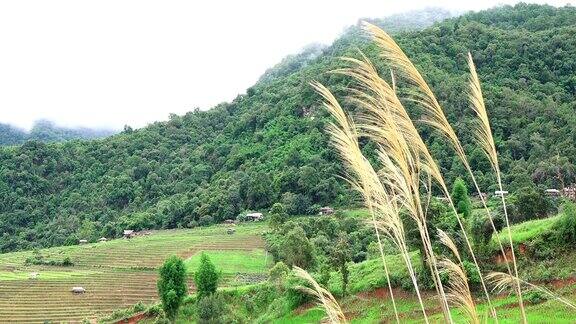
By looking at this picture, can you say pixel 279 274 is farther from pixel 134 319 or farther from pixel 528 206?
pixel 528 206

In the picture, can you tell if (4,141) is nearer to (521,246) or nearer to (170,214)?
(170,214)

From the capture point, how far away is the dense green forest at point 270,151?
57000 mm

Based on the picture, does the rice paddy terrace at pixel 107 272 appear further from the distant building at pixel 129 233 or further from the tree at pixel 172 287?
the tree at pixel 172 287

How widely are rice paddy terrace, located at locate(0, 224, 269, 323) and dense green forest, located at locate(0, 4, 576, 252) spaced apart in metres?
9.72

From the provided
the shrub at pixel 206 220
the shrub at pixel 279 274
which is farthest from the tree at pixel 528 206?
the shrub at pixel 206 220

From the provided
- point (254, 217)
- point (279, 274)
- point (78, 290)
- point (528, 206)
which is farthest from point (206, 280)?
point (254, 217)

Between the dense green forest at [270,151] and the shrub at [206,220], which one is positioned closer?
the dense green forest at [270,151]

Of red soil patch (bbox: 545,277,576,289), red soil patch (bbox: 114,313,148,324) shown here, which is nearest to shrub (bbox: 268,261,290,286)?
red soil patch (bbox: 114,313,148,324)

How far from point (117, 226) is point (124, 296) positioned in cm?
3118

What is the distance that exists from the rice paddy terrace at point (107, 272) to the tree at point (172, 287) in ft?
24.7

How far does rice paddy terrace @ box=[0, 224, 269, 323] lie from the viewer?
1420 inches

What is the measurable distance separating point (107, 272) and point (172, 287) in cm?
1737

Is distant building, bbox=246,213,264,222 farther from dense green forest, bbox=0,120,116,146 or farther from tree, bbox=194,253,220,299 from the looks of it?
dense green forest, bbox=0,120,116,146

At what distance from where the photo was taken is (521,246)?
22.0m
